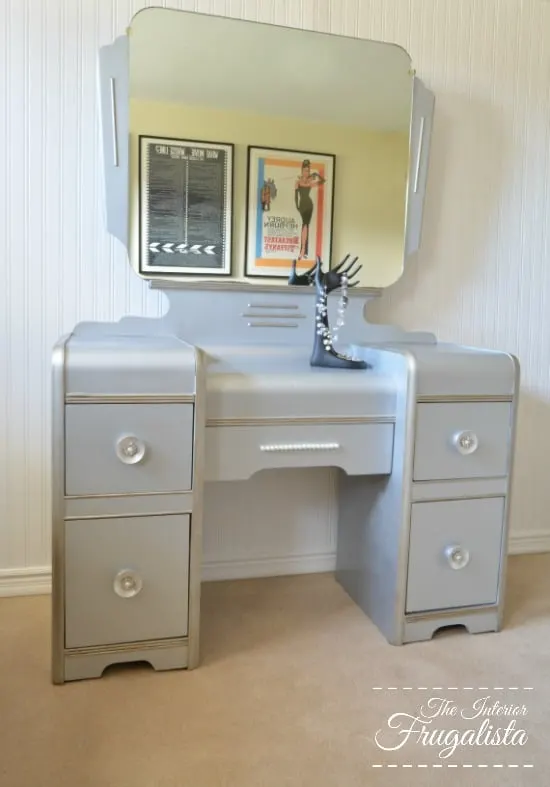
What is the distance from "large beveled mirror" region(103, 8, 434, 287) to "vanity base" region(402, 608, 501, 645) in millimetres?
1036

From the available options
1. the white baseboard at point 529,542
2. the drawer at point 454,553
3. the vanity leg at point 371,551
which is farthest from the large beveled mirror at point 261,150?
the white baseboard at point 529,542

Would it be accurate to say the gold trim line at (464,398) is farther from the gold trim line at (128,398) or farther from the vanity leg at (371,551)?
the gold trim line at (128,398)

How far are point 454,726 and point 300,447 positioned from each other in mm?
731

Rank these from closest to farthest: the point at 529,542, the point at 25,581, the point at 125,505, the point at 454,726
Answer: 1. the point at 454,726
2. the point at 125,505
3. the point at 25,581
4. the point at 529,542

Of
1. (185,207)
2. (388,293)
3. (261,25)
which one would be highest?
(261,25)

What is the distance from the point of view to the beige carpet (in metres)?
1.34

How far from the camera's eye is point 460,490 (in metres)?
1.88

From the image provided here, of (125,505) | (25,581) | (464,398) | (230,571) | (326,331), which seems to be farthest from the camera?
(230,571)

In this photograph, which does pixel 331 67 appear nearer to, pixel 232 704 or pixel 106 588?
pixel 106 588

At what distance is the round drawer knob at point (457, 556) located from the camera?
1878mm

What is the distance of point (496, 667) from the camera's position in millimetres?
1765

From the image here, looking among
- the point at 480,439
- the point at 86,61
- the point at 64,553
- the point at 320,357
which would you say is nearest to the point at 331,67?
the point at 86,61

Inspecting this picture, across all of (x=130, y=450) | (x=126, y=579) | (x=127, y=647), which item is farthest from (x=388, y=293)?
(x=127, y=647)

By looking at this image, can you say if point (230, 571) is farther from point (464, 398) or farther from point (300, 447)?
point (464, 398)
